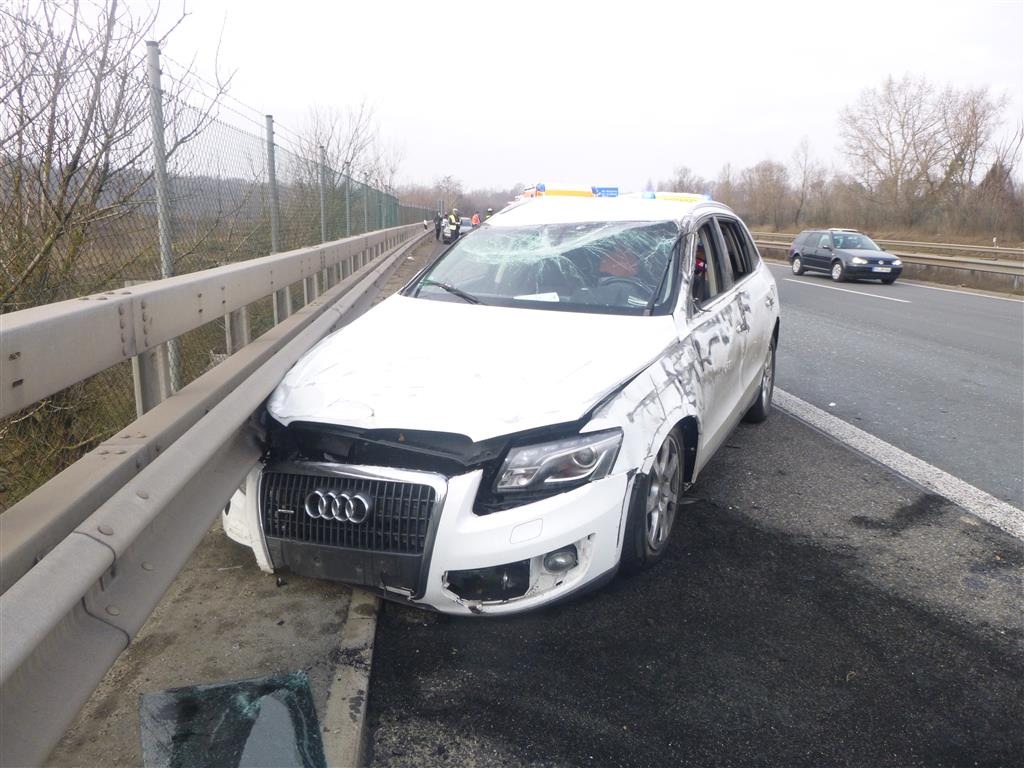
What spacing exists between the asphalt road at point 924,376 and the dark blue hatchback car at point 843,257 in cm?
551

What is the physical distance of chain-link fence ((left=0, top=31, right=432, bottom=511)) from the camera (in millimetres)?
4359

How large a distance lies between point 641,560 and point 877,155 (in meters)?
58.3

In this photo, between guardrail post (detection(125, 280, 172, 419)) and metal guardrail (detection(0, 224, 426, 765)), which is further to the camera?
guardrail post (detection(125, 280, 172, 419))

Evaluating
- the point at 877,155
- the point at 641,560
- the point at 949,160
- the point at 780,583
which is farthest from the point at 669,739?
the point at 877,155

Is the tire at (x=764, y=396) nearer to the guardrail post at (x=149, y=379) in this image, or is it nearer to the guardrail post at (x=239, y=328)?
the guardrail post at (x=239, y=328)

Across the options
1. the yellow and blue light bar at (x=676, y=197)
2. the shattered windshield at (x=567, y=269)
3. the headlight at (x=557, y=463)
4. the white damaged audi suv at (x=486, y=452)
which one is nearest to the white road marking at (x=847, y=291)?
the yellow and blue light bar at (x=676, y=197)

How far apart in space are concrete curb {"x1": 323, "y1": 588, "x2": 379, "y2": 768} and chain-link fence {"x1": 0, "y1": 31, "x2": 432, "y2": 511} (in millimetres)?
1855

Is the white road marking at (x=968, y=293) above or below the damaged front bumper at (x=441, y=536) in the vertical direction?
below

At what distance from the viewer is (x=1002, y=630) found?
140 inches

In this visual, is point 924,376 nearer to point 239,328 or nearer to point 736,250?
point 736,250

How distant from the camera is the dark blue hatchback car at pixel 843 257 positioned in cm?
2242

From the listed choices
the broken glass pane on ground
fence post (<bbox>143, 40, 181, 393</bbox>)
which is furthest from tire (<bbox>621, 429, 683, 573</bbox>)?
fence post (<bbox>143, 40, 181, 393</bbox>)

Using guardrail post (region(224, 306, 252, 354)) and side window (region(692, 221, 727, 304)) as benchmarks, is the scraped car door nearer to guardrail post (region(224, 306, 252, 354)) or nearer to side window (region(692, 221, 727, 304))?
side window (region(692, 221, 727, 304))

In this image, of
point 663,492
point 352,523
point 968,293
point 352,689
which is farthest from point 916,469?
point 968,293
